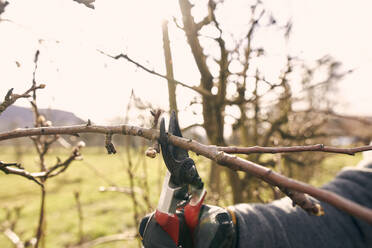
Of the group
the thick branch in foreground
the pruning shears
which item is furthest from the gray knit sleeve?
the thick branch in foreground

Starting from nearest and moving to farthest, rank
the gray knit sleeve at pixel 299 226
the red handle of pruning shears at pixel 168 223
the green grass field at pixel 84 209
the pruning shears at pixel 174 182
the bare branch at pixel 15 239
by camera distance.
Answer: the pruning shears at pixel 174 182 → the red handle of pruning shears at pixel 168 223 → the gray knit sleeve at pixel 299 226 → the bare branch at pixel 15 239 → the green grass field at pixel 84 209

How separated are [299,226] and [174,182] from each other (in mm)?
1291

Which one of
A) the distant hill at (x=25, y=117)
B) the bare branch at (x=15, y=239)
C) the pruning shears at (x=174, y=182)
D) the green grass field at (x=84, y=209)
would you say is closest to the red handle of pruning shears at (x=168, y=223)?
the pruning shears at (x=174, y=182)

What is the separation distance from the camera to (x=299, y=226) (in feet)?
6.09

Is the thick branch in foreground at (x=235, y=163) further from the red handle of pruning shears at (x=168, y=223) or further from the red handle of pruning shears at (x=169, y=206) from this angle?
the red handle of pruning shears at (x=168, y=223)

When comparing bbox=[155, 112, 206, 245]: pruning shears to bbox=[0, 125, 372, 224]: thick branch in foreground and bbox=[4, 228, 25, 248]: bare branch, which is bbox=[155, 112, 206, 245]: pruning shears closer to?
bbox=[0, 125, 372, 224]: thick branch in foreground

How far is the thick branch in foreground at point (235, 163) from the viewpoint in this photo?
1.75 feet

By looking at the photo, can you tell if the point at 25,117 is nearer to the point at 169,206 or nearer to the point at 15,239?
the point at 15,239

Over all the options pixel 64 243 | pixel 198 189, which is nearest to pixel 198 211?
pixel 198 189

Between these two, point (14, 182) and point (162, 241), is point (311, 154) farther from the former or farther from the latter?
point (14, 182)

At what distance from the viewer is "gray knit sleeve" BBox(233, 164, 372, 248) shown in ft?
5.36

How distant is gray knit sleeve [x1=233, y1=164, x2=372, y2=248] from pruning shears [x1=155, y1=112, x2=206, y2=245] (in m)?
0.58

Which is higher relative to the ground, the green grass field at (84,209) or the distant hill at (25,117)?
the distant hill at (25,117)

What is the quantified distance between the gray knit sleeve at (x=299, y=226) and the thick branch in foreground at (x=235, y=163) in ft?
3.47
